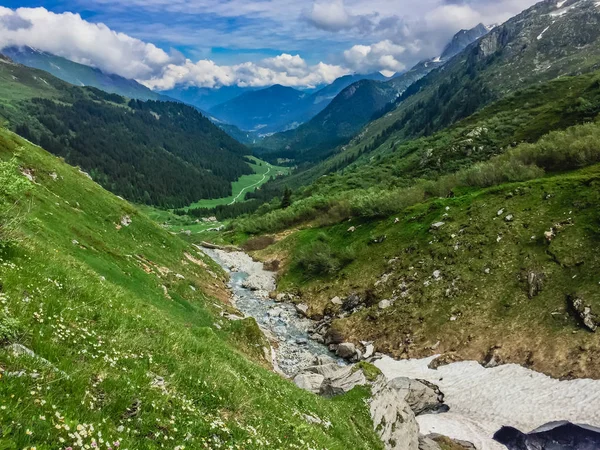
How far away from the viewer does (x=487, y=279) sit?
156ft

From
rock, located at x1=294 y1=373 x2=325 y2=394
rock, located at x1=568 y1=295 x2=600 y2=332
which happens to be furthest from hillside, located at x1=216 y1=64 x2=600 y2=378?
rock, located at x1=294 y1=373 x2=325 y2=394

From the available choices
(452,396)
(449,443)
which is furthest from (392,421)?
(452,396)

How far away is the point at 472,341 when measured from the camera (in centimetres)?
4172

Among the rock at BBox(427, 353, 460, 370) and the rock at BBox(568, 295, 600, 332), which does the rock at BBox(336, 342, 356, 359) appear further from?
the rock at BBox(568, 295, 600, 332)

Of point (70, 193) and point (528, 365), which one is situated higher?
point (70, 193)

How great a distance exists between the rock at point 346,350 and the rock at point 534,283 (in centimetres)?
2059

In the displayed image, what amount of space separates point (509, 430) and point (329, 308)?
101ft

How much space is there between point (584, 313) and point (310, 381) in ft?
89.5

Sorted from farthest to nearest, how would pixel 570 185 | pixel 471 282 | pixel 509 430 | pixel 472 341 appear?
pixel 570 185
pixel 471 282
pixel 472 341
pixel 509 430

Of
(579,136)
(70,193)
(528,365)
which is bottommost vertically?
(528,365)

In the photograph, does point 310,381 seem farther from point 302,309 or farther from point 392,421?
point 302,309

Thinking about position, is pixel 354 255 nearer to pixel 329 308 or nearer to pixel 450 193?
pixel 329 308

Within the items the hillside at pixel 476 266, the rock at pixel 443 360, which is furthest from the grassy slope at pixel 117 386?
the hillside at pixel 476 266

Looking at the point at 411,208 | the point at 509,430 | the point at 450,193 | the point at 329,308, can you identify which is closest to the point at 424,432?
the point at 509,430
